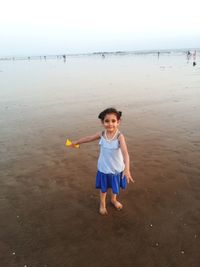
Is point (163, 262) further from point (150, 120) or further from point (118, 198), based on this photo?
point (150, 120)

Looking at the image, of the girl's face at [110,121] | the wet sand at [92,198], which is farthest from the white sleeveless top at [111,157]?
the wet sand at [92,198]

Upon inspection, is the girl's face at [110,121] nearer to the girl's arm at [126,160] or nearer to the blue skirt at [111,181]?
the girl's arm at [126,160]

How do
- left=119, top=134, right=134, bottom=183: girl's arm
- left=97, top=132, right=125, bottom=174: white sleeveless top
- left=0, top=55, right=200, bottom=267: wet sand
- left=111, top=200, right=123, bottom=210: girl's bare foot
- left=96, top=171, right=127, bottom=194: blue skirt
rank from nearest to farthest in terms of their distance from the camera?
left=0, top=55, right=200, bottom=267: wet sand < left=119, top=134, right=134, bottom=183: girl's arm < left=97, top=132, right=125, bottom=174: white sleeveless top < left=96, top=171, right=127, bottom=194: blue skirt < left=111, top=200, right=123, bottom=210: girl's bare foot

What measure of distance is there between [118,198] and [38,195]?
1583 millimetres

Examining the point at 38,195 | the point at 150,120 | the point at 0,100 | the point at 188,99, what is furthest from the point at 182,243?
the point at 0,100

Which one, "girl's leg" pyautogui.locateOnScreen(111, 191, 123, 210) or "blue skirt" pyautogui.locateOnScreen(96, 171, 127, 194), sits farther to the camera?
"girl's leg" pyautogui.locateOnScreen(111, 191, 123, 210)

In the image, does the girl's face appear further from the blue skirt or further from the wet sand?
the wet sand

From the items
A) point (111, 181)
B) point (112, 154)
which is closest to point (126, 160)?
point (112, 154)

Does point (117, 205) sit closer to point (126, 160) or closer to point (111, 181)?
point (111, 181)

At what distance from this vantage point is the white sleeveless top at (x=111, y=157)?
13.9ft

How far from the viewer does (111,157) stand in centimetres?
429

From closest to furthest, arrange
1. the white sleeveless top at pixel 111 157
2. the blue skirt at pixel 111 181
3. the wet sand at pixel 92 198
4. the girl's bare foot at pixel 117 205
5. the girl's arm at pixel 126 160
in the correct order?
the wet sand at pixel 92 198, the girl's arm at pixel 126 160, the white sleeveless top at pixel 111 157, the blue skirt at pixel 111 181, the girl's bare foot at pixel 117 205

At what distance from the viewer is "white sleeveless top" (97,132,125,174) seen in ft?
13.9

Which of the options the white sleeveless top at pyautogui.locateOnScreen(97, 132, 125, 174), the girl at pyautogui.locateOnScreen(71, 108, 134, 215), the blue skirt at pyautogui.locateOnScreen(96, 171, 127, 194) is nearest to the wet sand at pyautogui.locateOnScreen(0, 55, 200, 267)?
the blue skirt at pyautogui.locateOnScreen(96, 171, 127, 194)
